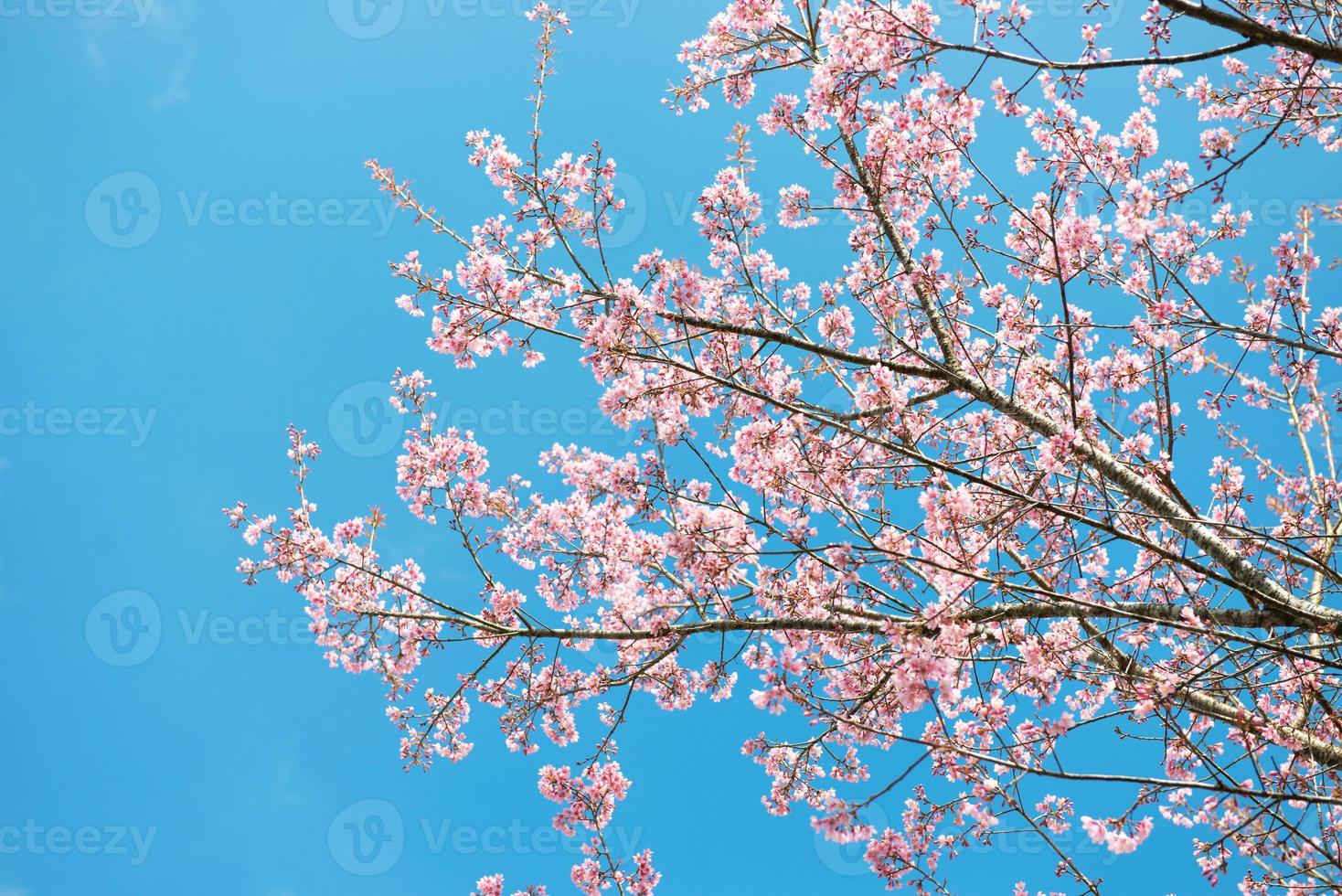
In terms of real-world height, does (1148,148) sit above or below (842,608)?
above

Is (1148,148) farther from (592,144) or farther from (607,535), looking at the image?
(607,535)

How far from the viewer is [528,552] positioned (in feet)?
22.9

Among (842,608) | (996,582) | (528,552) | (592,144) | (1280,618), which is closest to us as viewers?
(996,582)

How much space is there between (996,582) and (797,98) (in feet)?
13.4

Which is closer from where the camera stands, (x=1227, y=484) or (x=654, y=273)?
(x=654, y=273)

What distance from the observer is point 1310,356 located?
5570mm

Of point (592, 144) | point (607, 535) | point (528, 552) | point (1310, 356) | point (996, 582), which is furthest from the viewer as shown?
point (528, 552)

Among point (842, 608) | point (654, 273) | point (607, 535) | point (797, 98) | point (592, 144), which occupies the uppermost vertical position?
point (797, 98)

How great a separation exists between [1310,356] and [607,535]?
17.1 ft

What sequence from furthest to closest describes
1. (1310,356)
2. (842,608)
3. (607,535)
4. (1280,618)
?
(607,535) < (1310,356) < (842,608) < (1280,618)

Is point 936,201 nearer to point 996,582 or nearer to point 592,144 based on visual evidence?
point 592,144

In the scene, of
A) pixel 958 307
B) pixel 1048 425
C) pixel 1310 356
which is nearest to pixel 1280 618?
pixel 1048 425

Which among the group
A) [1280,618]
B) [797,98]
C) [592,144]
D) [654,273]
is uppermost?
[797,98]

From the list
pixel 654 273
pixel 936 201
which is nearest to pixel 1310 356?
pixel 936 201
